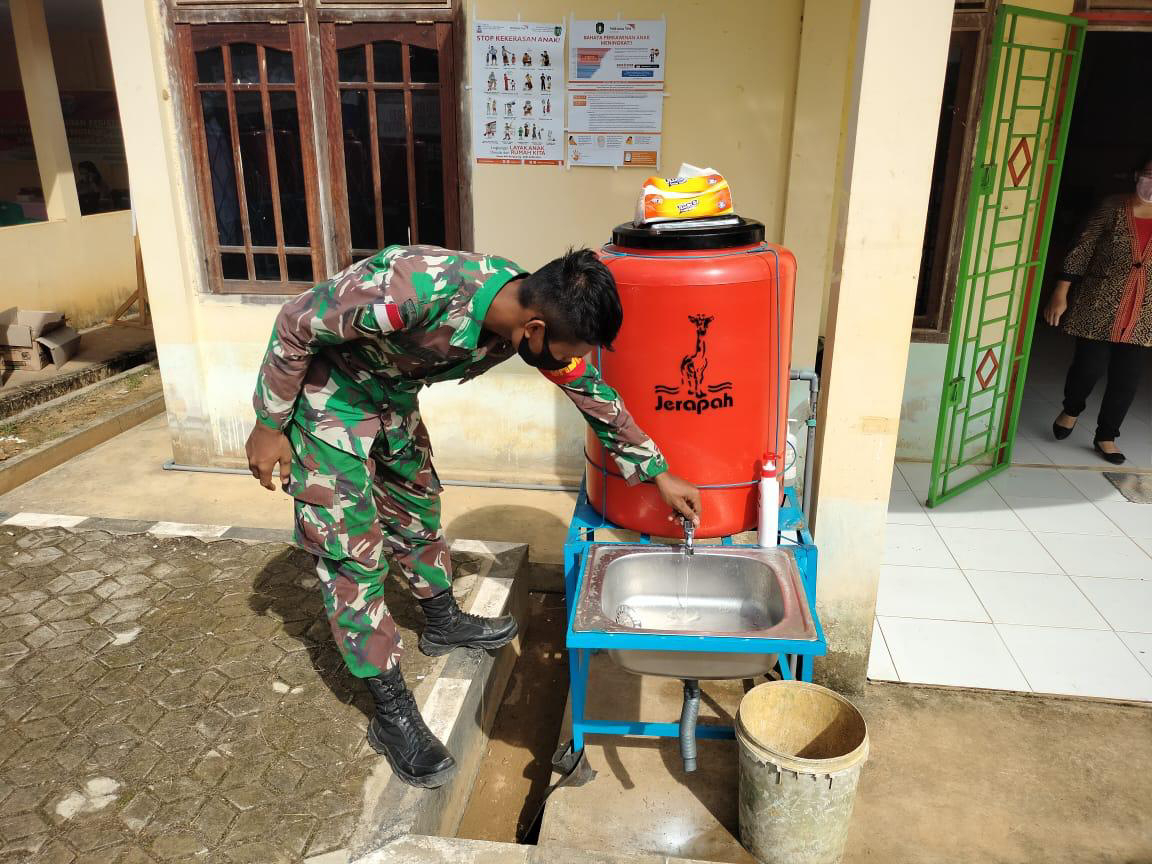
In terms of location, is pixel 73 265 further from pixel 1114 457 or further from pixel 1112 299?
pixel 1114 457

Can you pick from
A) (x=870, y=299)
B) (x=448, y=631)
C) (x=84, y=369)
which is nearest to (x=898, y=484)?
(x=870, y=299)

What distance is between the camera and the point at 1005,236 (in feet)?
15.9

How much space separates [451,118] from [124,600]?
115 inches

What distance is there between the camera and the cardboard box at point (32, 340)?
6.77 metres

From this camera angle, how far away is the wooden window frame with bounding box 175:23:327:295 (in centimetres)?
450

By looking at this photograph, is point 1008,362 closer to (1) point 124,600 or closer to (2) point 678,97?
(2) point 678,97

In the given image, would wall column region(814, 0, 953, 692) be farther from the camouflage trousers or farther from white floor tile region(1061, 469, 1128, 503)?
white floor tile region(1061, 469, 1128, 503)

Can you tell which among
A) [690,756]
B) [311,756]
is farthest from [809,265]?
[311,756]

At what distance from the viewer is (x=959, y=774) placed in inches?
110

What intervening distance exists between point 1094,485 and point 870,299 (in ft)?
10.5

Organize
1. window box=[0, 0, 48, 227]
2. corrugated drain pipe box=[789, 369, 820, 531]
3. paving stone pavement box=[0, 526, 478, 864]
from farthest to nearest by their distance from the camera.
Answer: window box=[0, 0, 48, 227]
corrugated drain pipe box=[789, 369, 820, 531]
paving stone pavement box=[0, 526, 478, 864]

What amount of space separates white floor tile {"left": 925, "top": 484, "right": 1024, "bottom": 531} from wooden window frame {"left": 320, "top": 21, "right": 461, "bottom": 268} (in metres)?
3.16

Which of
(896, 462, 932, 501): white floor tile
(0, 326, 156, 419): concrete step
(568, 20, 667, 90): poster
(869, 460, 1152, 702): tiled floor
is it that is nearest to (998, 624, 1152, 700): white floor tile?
(869, 460, 1152, 702): tiled floor

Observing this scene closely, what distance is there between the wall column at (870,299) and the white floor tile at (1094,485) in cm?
262
